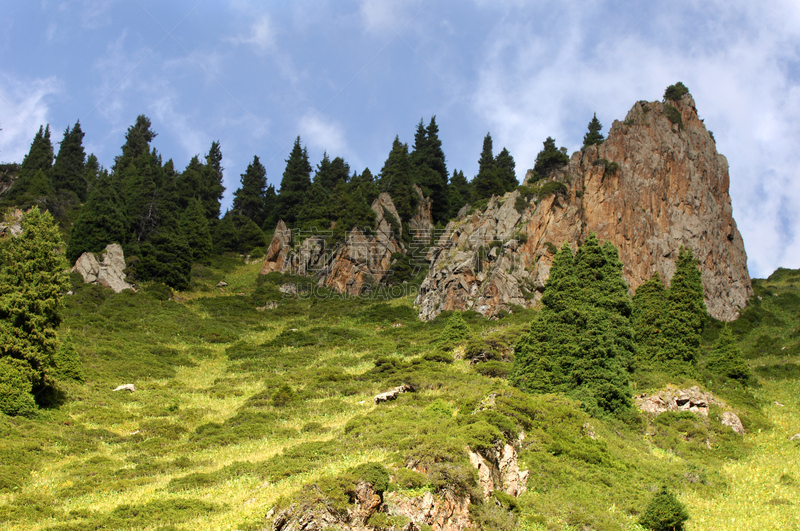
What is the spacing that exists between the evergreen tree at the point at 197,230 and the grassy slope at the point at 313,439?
2359 cm

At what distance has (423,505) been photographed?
51.1 ft

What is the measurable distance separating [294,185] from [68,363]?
178 feet

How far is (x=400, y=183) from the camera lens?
258 ft

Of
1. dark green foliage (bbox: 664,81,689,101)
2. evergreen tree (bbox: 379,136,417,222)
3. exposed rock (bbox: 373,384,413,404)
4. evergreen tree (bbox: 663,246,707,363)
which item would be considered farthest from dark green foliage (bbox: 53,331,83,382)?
dark green foliage (bbox: 664,81,689,101)

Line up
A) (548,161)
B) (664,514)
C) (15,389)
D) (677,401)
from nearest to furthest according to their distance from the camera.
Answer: (664,514) → (15,389) → (677,401) → (548,161)

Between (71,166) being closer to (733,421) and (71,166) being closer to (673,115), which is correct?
(673,115)

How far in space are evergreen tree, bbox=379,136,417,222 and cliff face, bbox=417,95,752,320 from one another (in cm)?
1166

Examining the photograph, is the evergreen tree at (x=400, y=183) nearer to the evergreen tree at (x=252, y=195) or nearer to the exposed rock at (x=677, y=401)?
the evergreen tree at (x=252, y=195)

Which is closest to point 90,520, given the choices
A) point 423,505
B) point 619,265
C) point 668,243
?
point 423,505

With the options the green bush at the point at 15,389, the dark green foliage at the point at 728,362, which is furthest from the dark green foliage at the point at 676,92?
the green bush at the point at 15,389

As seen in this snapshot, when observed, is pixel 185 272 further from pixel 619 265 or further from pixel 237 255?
pixel 619 265

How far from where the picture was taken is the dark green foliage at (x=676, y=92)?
69.4 meters

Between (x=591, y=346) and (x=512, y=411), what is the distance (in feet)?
26.1

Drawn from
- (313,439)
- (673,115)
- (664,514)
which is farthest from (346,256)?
(664,514)
